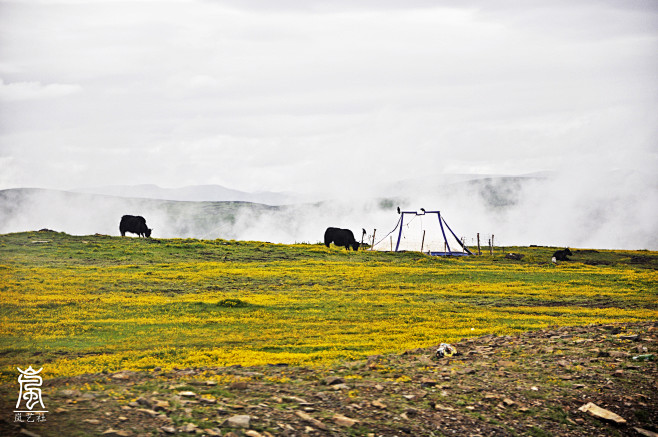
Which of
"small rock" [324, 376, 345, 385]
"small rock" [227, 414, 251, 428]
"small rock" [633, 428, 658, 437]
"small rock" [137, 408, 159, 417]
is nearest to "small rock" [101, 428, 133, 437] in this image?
"small rock" [137, 408, 159, 417]

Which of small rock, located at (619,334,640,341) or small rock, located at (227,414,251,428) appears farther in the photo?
small rock, located at (619,334,640,341)

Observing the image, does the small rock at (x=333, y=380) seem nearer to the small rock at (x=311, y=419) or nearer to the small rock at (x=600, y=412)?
the small rock at (x=311, y=419)

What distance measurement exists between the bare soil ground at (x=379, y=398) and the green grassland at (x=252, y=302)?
147 centimetres

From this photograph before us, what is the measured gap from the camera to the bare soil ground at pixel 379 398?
8.52 m

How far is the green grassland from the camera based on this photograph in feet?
45.7

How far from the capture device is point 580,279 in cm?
3322

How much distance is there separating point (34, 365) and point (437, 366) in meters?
8.17

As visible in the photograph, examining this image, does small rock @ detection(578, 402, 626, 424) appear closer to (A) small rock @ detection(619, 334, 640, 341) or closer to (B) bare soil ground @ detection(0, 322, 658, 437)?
(B) bare soil ground @ detection(0, 322, 658, 437)

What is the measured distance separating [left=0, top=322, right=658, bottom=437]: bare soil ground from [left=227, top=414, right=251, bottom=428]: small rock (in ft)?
0.05

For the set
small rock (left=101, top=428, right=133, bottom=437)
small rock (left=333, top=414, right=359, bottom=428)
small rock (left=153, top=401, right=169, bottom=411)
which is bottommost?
small rock (left=333, top=414, right=359, bottom=428)

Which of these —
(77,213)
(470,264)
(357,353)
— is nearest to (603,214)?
(470,264)

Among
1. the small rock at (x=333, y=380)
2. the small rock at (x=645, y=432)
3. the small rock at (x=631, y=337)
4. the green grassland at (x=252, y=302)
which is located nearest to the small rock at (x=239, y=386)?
the small rock at (x=333, y=380)

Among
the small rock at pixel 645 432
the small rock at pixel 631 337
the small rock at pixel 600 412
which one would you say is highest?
the small rock at pixel 631 337

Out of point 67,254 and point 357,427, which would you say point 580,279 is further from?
point 67,254
